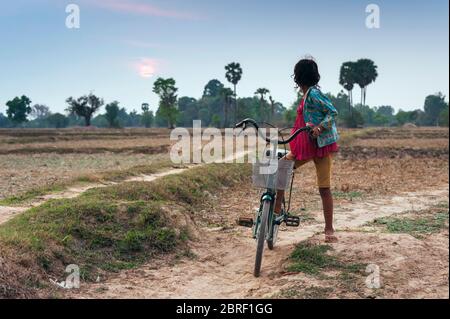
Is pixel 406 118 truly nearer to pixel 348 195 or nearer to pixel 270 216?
pixel 348 195

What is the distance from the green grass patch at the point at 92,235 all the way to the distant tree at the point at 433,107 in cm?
12925

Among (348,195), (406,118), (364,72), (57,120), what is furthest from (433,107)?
(348,195)

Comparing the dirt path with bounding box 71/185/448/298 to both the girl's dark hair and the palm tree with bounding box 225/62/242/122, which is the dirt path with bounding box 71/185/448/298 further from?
the palm tree with bounding box 225/62/242/122

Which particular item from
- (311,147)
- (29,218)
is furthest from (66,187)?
(311,147)

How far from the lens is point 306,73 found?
5.39 metres

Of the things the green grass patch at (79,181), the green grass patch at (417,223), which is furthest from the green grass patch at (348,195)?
the green grass patch at (79,181)

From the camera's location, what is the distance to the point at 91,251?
539 cm

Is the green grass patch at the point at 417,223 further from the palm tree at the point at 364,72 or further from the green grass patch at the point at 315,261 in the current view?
the palm tree at the point at 364,72

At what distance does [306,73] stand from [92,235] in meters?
3.12

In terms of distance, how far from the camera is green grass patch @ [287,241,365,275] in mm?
4855

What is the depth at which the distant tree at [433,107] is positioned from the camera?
124 m

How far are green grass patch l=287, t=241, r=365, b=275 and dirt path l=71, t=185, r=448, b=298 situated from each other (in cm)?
15

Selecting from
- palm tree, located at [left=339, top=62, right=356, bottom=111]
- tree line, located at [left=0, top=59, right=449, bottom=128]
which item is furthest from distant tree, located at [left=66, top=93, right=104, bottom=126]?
palm tree, located at [left=339, top=62, right=356, bottom=111]
